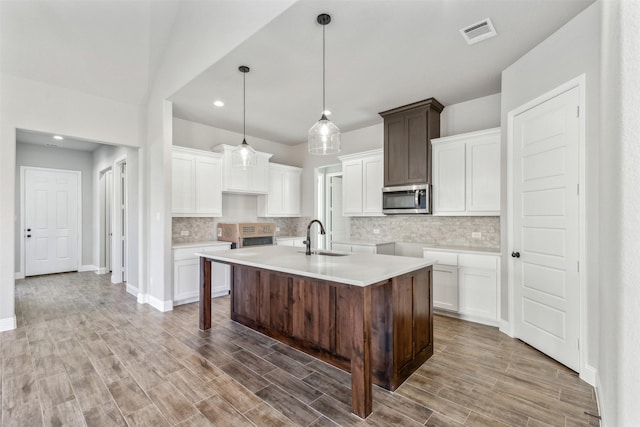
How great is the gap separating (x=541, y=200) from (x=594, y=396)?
61.9 inches

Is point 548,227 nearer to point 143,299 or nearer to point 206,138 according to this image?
point 206,138

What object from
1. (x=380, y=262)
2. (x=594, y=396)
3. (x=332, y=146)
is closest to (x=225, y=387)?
(x=380, y=262)

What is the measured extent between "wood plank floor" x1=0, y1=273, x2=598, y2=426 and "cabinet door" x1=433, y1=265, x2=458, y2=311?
29 cm

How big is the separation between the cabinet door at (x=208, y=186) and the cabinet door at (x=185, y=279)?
85cm

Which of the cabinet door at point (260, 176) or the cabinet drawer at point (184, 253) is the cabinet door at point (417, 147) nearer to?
the cabinet door at point (260, 176)

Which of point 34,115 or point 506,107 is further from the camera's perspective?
point 34,115

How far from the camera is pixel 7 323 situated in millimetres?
3467

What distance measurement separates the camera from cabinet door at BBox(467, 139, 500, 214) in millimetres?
3604

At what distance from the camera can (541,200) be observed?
2791 mm

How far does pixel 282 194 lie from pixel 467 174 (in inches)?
138

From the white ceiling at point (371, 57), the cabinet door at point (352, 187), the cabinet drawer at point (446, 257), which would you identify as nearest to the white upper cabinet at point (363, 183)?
the cabinet door at point (352, 187)

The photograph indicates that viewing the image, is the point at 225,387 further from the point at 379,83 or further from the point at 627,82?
the point at 379,83

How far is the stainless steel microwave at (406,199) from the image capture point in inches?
162

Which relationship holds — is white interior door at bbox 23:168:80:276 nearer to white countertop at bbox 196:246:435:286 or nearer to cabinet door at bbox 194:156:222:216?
cabinet door at bbox 194:156:222:216
